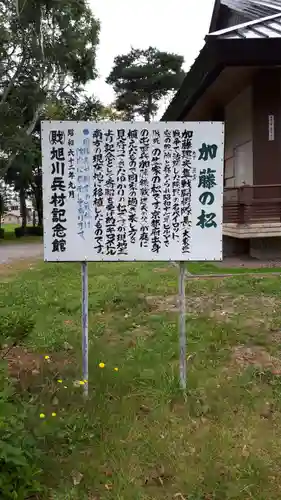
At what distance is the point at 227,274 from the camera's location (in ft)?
28.9

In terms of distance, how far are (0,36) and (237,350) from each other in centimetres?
2146

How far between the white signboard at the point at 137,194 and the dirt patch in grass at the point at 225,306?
2267 mm

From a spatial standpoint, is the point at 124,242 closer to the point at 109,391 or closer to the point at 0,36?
the point at 109,391

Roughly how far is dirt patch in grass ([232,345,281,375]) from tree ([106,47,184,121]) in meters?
36.2

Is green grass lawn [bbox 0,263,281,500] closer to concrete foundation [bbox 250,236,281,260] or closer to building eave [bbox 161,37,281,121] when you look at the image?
concrete foundation [bbox 250,236,281,260]

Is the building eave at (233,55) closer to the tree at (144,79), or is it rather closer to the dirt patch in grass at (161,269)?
the dirt patch in grass at (161,269)

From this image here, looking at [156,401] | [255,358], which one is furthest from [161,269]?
[156,401]

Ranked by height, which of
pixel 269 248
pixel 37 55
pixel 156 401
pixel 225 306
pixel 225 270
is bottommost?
pixel 156 401

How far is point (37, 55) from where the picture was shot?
2334cm

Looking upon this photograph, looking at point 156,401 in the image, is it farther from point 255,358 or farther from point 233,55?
point 233,55

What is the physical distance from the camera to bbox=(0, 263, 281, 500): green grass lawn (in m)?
2.63

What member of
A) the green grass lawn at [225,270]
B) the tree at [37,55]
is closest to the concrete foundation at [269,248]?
the green grass lawn at [225,270]

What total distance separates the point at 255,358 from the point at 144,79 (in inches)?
1489

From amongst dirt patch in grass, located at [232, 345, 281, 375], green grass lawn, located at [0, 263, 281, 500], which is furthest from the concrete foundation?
dirt patch in grass, located at [232, 345, 281, 375]
